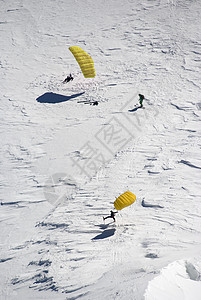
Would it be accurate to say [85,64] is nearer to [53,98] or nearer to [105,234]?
[53,98]

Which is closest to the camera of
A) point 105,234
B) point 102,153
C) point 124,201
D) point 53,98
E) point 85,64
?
point 124,201

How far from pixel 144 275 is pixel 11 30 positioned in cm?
2141

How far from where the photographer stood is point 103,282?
321 inches

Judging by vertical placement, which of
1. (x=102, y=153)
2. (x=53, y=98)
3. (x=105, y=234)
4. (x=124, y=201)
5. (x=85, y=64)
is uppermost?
(x=85, y=64)

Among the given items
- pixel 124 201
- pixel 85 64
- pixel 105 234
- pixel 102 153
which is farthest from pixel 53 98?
pixel 105 234

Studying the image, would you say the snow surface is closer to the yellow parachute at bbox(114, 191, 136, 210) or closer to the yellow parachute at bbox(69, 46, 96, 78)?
the yellow parachute at bbox(114, 191, 136, 210)

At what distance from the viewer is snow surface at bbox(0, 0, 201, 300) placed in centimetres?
895

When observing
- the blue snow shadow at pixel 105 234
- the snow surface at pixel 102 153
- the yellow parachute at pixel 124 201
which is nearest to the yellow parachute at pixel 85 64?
the snow surface at pixel 102 153

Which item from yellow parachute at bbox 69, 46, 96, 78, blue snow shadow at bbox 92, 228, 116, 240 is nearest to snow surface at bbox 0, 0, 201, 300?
blue snow shadow at bbox 92, 228, 116, 240

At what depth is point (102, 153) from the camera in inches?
550

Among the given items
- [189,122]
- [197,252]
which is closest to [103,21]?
[189,122]

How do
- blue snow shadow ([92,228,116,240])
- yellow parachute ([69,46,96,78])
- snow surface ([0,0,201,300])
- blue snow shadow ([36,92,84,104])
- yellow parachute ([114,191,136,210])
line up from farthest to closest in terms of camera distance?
blue snow shadow ([36,92,84,104]) → yellow parachute ([69,46,96,78]) → blue snow shadow ([92,228,116,240]) → yellow parachute ([114,191,136,210]) → snow surface ([0,0,201,300])

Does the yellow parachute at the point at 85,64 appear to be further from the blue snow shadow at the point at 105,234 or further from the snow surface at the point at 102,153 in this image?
the blue snow shadow at the point at 105,234

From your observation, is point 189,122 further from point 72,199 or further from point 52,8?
point 52,8
